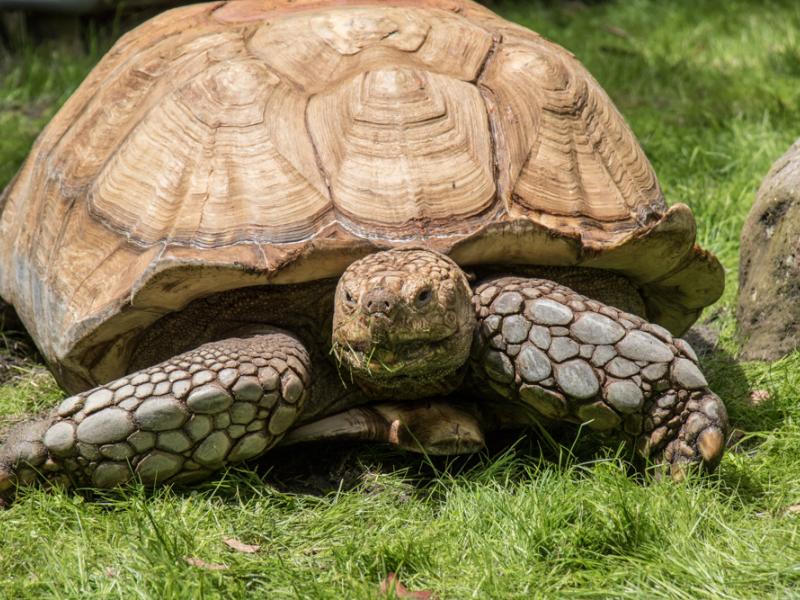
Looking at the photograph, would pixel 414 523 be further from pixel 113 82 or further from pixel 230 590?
pixel 113 82

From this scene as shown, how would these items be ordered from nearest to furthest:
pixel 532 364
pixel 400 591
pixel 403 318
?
pixel 400 591 < pixel 403 318 < pixel 532 364

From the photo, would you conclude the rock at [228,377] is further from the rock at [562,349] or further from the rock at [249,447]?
the rock at [562,349]

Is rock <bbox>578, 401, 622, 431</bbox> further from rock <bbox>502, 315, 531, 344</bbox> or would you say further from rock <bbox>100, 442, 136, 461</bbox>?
rock <bbox>100, 442, 136, 461</bbox>

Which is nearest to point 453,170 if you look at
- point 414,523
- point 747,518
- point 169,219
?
point 169,219

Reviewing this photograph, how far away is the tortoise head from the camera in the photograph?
121 inches

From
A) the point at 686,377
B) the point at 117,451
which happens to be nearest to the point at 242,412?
the point at 117,451

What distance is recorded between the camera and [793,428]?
3553 mm

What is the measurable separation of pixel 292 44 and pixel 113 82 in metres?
0.82

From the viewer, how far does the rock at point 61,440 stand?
3.20 metres

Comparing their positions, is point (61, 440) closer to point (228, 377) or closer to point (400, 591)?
point (228, 377)

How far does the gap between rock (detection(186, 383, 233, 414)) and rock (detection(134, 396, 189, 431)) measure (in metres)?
0.04

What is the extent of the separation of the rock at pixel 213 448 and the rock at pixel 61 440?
0.36 m

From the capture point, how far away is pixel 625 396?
3.23m

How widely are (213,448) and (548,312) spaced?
1077 millimetres
